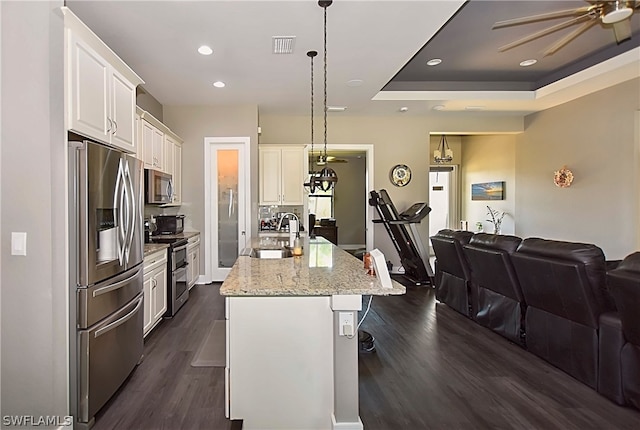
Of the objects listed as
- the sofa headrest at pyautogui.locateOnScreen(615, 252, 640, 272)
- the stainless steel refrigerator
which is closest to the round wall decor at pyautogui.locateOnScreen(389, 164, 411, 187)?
the sofa headrest at pyautogui.locateOnScreen(615, 252, 640, 272)

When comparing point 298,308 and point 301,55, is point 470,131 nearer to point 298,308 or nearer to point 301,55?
point 301,55

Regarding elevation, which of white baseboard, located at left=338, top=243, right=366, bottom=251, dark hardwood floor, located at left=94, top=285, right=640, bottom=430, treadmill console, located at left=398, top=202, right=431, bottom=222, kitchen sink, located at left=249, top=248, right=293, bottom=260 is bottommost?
dark hardwood floor, located at left=94, top=285, right=640, bottom=430

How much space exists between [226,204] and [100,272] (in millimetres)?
3944

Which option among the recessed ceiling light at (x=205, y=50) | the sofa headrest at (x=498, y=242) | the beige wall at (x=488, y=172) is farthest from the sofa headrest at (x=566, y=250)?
the beige wall at (x=488, y=172)

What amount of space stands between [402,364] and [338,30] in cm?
301

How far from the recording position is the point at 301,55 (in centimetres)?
400

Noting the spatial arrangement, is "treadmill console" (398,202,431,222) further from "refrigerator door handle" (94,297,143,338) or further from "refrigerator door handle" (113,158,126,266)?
"refrigerator door handle" (113,158,126,266)

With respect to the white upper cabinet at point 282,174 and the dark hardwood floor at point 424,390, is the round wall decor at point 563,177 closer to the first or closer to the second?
the dark hardwood floor at point 424,390

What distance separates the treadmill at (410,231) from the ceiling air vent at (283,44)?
3062 millimetres

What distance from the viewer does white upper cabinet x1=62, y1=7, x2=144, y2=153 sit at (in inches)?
84.8

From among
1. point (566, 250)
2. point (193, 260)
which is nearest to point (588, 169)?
point (566, 250)

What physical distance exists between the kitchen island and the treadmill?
13.6ft

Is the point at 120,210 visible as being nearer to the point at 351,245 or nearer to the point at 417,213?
the point at 417,213

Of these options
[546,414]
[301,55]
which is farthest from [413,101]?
[546,414]
